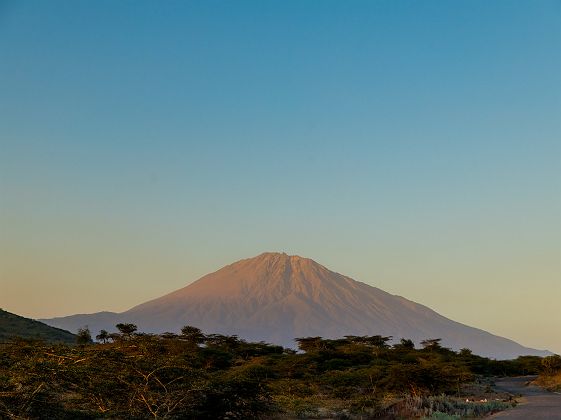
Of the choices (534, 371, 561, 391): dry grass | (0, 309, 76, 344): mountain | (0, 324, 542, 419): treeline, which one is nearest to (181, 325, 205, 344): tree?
(0, 309, 76, 344): mountain

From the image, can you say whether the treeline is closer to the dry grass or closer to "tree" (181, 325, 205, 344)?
the dry grass

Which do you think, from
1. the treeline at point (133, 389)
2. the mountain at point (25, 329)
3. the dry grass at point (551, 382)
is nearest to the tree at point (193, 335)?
the mountain at point (25, 329)

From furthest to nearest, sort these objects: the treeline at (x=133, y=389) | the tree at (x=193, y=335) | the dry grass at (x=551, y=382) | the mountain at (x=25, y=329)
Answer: the mountain at (x=25, y=329), the tree at (x=193, y=335), the dry grass at (x=551, y=382), the treeline at (x=133, y=389)

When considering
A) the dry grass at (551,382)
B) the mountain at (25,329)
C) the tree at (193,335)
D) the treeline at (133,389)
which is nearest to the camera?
the treeline at (133,389)

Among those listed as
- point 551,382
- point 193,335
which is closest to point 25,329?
point 193,335

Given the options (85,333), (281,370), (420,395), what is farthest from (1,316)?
(420,395)

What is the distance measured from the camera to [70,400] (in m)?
15.7

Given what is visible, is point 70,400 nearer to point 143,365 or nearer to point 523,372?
point 143,365

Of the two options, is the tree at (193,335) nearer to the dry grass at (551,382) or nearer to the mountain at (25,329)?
the mountain at (25,329)

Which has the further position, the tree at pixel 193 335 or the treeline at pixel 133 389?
the tree at pixel 193 335

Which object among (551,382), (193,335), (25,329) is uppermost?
(25,329)

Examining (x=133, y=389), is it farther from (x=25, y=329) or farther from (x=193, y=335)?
(x=25, y=329)

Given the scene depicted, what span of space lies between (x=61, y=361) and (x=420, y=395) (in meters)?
21.0

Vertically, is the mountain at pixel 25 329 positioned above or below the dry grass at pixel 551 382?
above
